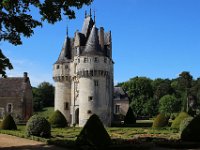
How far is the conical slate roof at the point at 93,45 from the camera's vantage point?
43.5 metres

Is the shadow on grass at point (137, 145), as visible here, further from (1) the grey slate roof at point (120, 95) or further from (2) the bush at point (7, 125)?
(1) the grey slate roof at point (120, 95)

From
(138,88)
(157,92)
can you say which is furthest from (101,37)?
(157,92)

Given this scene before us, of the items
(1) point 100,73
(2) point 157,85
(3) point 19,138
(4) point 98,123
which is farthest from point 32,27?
(2) point 157,85

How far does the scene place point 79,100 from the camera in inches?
1743

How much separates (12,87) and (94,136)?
120 feet

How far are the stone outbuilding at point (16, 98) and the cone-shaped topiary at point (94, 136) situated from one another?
107 ft

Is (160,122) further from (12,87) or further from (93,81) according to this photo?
(12,87)

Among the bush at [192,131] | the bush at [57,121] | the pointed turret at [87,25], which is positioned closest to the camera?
the bush at [192,131]

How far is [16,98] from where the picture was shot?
51.3 metres

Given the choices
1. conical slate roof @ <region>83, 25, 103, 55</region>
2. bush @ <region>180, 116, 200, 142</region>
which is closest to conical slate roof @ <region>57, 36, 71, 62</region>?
conical slate roof @ <region>83, 25, 103, 55</region>

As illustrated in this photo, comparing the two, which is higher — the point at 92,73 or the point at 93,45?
the point at 93,45

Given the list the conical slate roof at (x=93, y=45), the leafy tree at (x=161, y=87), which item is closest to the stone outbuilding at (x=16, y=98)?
the conical slate roof at (x=93, y=45)

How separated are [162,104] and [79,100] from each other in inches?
1389

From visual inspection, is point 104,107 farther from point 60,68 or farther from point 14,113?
point 14,113
